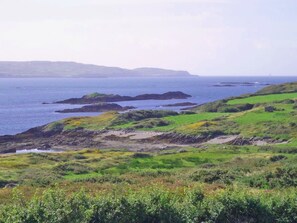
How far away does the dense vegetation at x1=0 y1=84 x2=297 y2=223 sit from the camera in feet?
68.5

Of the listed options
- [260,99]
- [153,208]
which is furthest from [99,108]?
[153,208]

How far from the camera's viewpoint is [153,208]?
70.6 ft

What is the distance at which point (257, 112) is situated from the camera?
9362cm

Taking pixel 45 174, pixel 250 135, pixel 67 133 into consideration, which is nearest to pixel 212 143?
pixel 250 135

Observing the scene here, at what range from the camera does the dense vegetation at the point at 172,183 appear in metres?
20.9

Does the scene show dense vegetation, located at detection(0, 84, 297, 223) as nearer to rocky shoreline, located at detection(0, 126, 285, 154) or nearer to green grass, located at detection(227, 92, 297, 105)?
rocky shoreline, located at detection(0, 126, 285, 154)

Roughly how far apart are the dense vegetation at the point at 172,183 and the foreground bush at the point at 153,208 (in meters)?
0.04

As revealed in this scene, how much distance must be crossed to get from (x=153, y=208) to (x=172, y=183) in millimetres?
10423

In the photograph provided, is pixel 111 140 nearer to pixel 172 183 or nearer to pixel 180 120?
pixel 180 120

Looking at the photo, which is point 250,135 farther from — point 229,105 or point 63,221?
point 63,221

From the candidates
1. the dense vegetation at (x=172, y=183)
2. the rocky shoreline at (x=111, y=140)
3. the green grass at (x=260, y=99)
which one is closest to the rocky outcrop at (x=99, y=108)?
the green grass at (x=260, y=99)

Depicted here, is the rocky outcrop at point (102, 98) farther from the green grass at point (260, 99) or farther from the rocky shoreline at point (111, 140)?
the rocky shoreline at point (111, 140)

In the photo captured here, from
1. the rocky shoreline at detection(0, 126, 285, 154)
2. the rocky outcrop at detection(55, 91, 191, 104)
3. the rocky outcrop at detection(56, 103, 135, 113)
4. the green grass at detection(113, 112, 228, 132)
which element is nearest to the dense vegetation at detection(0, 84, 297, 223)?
the green grass at detection(113, 112, 228, 132)

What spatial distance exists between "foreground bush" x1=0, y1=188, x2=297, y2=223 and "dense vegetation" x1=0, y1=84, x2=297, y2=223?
0.12ft
